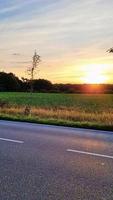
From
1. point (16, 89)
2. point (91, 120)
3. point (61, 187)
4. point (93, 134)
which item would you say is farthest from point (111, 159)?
point (16, 89)

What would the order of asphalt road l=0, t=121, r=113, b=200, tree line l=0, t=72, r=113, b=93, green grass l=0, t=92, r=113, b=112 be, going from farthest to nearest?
tree line l=0, t=72, r=113, b=93, green grass l=0, t=92, r=113, b=112, asphalt road l=0, t=121, r=113, b=200

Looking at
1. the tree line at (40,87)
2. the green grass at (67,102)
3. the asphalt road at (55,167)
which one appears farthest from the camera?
the tree line at (40,87)

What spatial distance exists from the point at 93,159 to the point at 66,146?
1.93 m

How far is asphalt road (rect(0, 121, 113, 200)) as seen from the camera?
6.04 meters

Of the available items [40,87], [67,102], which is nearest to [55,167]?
[67,102]

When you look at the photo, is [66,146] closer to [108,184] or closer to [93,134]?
[93,134]

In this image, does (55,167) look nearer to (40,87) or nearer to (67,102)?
(67,102)

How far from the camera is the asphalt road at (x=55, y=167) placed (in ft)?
19.8

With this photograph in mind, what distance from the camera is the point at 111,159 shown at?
873 centimetres

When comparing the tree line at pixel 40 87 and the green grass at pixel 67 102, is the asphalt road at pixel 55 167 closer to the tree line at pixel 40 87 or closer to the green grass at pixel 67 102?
the green grass at pixel 67 102

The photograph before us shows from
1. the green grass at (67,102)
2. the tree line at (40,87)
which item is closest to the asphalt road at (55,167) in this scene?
the green grass at (67,102)

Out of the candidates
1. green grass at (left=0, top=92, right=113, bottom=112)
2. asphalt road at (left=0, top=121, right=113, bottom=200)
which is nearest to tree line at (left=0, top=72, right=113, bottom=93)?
green grass at (left=0, top=92, right=113, bottom=112)

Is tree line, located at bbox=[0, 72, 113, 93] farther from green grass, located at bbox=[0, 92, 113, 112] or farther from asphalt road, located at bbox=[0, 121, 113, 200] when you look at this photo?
asphalt road, located at bbox=[0, 121, 113, 200]

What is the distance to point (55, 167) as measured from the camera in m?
7.80
